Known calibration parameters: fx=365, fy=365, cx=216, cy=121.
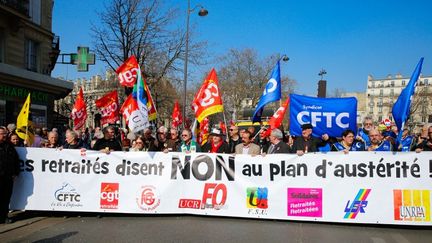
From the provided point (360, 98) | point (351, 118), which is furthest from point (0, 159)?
point (360, 98)

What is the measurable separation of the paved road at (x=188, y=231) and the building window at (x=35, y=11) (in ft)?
56.9

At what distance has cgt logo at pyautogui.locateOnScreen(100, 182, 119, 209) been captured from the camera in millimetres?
6625

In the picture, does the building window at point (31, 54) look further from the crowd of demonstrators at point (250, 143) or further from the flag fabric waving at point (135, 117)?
the flag fabric waving at point (135, 117)

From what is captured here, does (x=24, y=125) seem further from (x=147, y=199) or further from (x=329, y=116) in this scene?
(x=329, y=116)

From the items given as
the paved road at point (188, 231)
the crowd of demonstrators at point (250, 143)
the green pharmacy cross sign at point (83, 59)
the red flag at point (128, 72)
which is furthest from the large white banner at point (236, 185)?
the green pharmacy cross sign at point (83, 59)

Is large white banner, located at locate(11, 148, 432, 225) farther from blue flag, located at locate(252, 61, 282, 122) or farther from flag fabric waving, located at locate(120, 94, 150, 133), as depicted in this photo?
blue flag, located at locate(252, 61, 282, 122)

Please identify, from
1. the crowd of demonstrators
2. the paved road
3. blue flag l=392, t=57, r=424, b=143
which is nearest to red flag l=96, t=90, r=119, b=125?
the crowd of demonstrators

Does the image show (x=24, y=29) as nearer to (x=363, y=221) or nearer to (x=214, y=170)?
(x=214, y=170)

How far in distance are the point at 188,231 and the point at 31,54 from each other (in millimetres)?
19128

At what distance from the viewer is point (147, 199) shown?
6613mm

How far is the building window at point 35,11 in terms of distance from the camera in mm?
20417

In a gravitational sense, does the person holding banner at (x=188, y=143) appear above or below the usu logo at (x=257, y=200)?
above

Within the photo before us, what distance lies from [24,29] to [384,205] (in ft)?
66.0

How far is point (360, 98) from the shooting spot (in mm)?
139750
